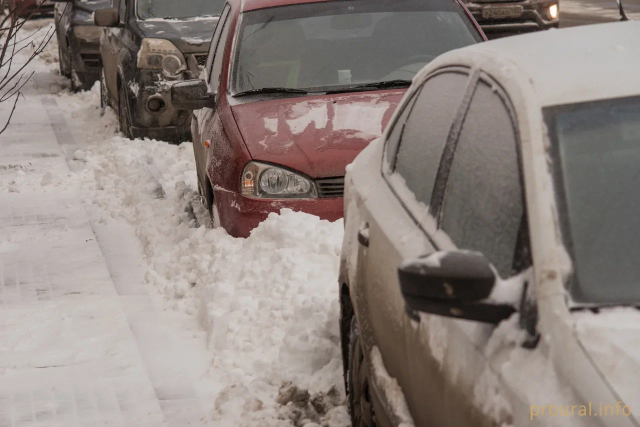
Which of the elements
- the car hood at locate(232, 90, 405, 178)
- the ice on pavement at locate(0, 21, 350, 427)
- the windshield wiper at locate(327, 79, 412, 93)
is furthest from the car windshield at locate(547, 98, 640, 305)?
the windshield wiper at locate(327, 79, 412, 93)

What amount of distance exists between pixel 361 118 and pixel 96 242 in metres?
2.76

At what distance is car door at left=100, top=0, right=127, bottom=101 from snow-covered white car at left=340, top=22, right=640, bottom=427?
29.4 ft

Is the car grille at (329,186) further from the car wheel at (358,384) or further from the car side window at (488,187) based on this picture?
the car side window at (488,187)

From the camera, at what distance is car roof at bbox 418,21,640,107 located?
307 centimetres

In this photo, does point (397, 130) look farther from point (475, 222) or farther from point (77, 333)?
point (77, 333)

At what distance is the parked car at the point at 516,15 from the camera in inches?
642

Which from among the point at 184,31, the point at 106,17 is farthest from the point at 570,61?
the point at 106,17

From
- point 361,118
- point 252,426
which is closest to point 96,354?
point 252,426

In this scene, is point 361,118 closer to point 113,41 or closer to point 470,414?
point 470,414

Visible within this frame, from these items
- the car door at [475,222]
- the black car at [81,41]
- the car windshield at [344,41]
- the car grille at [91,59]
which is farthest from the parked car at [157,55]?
the car door at [475,222]

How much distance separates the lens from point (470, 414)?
2.73 meters

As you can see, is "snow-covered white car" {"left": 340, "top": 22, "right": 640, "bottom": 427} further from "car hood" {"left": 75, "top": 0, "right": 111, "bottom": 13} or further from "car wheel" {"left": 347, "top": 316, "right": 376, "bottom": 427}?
"car hood" {"left": 75, "top": 0, "right": 111, "bottom": 13}

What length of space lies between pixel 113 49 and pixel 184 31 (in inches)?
65.5

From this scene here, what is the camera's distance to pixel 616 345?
2.42 metres
